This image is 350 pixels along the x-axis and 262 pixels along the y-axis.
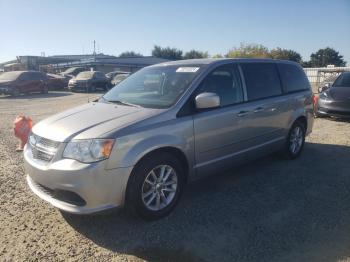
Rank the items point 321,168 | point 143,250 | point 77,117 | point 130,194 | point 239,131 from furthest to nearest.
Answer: point 321,168
point 239,131
point 77,117
point 130,194
point 143,250

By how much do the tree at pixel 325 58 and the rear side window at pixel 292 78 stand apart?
3195 inches

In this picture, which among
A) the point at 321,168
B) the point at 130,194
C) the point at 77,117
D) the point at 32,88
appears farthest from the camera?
the point at 32,88

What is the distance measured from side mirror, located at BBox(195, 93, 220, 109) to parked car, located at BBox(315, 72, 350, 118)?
7.81 metres

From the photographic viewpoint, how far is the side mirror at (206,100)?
4.27 metres

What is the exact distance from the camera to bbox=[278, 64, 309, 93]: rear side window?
6.24 metres

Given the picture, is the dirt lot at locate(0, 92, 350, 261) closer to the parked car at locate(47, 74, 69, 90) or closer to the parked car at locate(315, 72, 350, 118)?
the parked car at locate(315, 72, 350, 118)

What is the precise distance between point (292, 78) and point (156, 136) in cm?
361

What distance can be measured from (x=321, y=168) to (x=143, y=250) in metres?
3.83

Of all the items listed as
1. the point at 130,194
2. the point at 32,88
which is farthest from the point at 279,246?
the point at 32,88

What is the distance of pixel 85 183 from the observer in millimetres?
3498

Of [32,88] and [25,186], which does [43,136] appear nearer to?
[25,186]

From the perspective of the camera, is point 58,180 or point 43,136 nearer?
point 58,180

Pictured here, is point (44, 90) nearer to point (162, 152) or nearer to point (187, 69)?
point (187, 69)

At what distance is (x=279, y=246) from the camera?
3.54 meters
